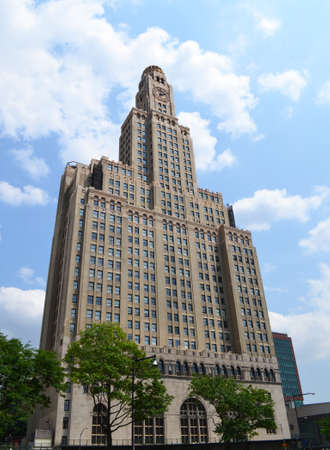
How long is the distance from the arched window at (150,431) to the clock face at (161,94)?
322 ft

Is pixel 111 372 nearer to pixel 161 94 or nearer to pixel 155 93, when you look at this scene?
pixel 155 93

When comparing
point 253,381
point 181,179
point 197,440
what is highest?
point 181,179

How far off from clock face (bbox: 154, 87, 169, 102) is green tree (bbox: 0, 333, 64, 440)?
103832 millimetres

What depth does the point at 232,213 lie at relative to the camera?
4392 inches

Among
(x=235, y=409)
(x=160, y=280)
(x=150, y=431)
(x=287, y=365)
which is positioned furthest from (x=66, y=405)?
(x=287, y=365)

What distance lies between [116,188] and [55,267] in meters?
24.8

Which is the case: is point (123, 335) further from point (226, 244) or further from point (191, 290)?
point (226, 244)

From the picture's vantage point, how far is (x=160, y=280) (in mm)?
84312

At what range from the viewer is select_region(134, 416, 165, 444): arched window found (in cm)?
6334

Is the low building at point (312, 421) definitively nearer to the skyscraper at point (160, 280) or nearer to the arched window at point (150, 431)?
the skyscraper at point (160, 280)

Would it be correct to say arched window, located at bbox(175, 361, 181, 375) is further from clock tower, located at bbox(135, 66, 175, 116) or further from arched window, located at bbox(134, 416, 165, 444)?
clock tower, located at bbox(135, 66, 175, 116)

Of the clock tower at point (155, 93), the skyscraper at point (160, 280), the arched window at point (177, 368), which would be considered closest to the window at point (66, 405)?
the skyscraper at point (160, 280)

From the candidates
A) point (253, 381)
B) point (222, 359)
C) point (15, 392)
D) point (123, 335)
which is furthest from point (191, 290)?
point (15, 392)

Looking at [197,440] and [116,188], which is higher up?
[116,188]
